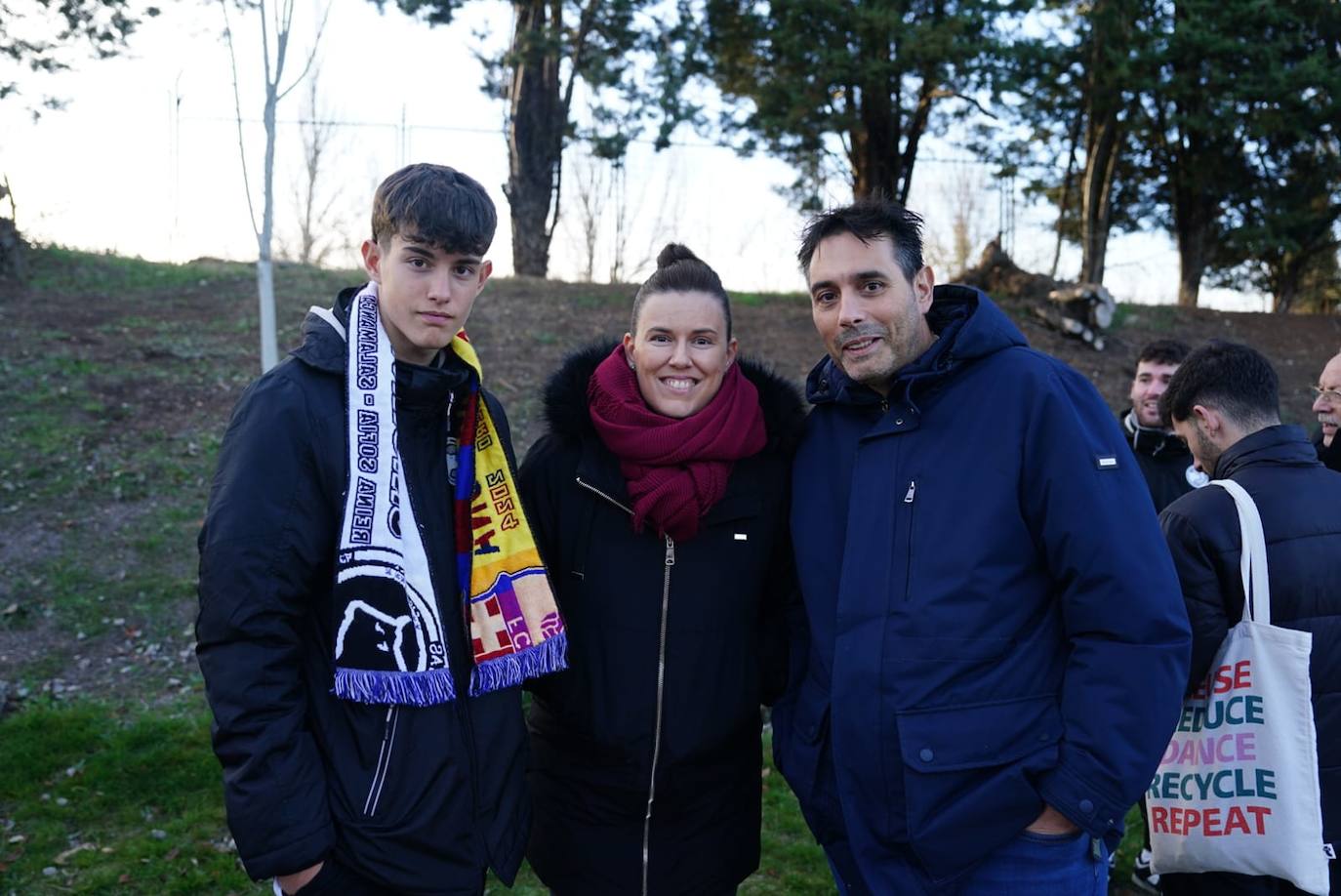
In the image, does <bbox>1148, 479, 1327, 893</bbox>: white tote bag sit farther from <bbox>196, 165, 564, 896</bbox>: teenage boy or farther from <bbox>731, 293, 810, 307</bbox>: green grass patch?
<bbox>731, 293, 810, 307</bbox>: green grass patch

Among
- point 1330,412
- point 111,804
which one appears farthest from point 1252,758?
point 111,804

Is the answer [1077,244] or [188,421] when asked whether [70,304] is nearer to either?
[188,421]

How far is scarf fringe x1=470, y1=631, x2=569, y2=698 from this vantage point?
2303 mm

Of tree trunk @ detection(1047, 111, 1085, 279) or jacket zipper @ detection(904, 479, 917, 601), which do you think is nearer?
jacket zipper @ detection(904, 479, 917, 601)

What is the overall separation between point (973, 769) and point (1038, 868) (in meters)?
0.28

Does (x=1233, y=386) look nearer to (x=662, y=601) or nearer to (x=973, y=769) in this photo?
(x=973, y=769)

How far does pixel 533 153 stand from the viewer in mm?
13953

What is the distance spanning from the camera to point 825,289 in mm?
2527

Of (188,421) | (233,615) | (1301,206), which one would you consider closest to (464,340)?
(233,615)

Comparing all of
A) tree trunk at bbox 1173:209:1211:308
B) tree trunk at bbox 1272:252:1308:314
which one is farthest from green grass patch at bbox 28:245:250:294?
tree trunk at bbox 1272:252:1308:314

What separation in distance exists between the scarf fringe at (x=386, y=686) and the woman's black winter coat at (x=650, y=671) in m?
0.53

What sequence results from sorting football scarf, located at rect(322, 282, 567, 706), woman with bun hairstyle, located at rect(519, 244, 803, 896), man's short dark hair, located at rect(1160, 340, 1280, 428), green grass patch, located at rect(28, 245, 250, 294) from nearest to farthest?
1. football scarf, located at rect(322, 282, 567, 706)
2. woman with bun hairstyle, located at rect(519, 244, 803, 896)
3. man's short dark hair, located at rect(1160, 340, 1280, 428)
4. green grass patch, located at rect(28, 245, 250, 294)

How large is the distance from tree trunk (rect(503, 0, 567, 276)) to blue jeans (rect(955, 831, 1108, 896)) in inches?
487

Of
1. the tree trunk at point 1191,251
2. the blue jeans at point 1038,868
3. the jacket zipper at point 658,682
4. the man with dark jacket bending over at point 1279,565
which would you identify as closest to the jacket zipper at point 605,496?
the jacket zipper at point 658,682
